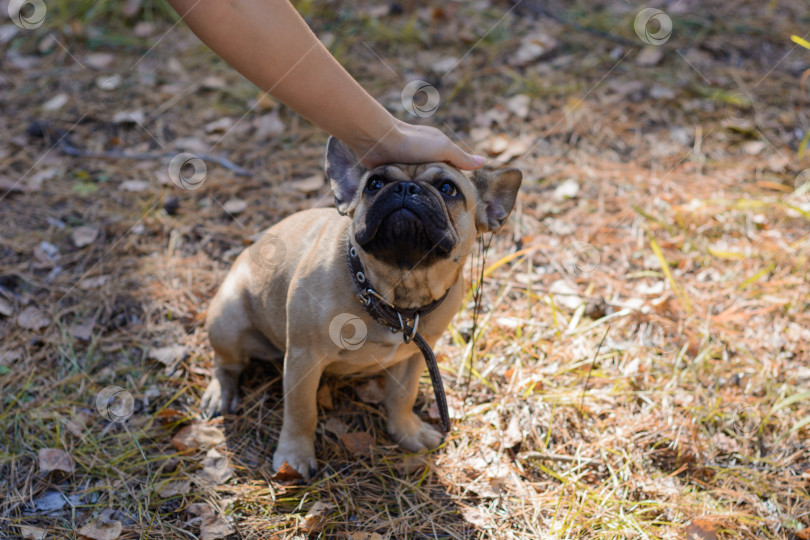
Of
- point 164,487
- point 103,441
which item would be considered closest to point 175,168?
point 103,441

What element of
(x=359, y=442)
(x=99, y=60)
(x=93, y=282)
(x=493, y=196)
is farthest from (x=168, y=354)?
(x=99, y=60)

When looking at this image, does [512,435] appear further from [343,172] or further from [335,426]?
[343,172]

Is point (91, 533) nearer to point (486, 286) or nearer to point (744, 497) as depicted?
point (486, 286)

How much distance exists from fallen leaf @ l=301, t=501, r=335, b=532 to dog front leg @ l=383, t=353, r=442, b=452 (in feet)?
2.01

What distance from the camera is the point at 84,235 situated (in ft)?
15.6

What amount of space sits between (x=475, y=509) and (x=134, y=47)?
5.75m

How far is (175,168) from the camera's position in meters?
5.46

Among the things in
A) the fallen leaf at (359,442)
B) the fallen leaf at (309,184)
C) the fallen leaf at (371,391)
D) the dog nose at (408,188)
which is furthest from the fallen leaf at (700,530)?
the fallen leaf at (309,184)

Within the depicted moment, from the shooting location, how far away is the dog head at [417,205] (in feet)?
9.50

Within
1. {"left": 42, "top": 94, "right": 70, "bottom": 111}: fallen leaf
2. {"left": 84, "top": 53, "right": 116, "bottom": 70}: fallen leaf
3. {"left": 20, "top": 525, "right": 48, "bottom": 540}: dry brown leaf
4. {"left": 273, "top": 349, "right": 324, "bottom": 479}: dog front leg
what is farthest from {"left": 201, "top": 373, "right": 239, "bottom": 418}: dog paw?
{"left": 84, "top": 53, "right": 116, "bottom": 70}: fallen leaf

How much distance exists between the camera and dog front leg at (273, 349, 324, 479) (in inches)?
129

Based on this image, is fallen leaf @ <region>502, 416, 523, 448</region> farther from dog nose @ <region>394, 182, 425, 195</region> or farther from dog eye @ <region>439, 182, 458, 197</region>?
dog nose @ <region>394, 182, 425, 195</region>

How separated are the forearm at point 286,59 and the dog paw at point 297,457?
169 centimetres

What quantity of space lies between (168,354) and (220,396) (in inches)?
19.8
